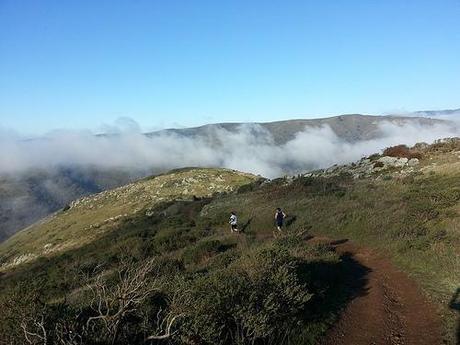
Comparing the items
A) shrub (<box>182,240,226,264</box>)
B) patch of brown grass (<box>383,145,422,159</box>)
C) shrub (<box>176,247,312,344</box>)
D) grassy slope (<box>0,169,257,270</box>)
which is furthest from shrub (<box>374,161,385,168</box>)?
shrub (<box>176,247,312,344</box>)

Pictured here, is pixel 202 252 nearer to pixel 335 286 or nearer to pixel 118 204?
pixel 335 286

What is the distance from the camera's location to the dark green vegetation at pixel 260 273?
9312 millimetres

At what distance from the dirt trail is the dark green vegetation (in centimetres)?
37

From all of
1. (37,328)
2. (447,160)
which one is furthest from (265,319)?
(447,160)

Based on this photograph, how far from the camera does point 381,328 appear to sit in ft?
41.2

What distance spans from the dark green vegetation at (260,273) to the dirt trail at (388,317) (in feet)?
1.23

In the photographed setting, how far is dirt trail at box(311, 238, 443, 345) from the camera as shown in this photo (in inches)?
468

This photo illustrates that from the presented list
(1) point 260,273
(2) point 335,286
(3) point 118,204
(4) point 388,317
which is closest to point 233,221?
(2) point 335,286

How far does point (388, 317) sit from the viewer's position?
13.3 metres

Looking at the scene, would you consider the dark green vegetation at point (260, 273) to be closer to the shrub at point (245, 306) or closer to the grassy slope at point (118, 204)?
the shrub at point (245, 306)

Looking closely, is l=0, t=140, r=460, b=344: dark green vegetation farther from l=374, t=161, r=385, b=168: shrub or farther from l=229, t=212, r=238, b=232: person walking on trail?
l=374, t=161, r=385, b=168: shrub

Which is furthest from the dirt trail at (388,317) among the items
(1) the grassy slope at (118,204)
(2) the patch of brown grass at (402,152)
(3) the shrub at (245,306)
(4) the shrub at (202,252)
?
(1) the grassy slope at (118,204)

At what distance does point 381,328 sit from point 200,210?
32.9 metres

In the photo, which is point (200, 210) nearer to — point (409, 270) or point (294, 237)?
point (294, 237)
